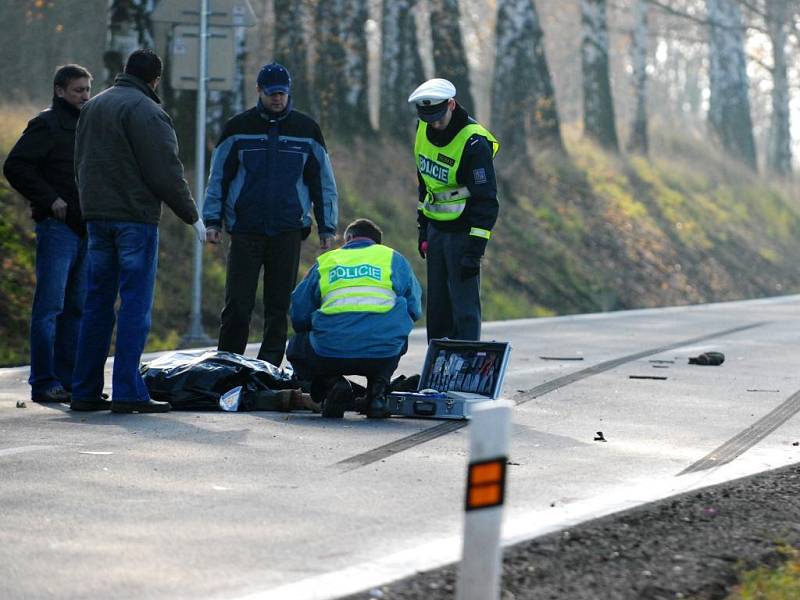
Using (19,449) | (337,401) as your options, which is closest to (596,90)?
(337,401)

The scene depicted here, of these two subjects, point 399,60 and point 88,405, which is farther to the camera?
point 399,60

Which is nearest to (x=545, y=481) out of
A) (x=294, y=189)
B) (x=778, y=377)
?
(x=294, y=189)

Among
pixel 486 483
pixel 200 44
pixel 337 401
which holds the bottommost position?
pixel 337 401

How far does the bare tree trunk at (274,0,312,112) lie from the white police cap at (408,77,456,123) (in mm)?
14903

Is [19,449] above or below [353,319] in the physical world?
below

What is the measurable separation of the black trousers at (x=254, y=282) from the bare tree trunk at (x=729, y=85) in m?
32.8

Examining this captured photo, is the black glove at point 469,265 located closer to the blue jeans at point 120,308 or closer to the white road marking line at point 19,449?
the blue jeans at point 120,308

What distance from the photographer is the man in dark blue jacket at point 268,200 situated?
12.1m

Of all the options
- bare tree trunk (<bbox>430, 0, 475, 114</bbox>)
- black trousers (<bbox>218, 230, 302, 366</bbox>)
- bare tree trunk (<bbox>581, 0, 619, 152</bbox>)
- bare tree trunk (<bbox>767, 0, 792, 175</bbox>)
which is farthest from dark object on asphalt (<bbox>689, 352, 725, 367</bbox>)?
bare tree trunk (<bbox>767, 0, 792, 175</bbox>)

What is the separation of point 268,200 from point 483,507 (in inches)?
285

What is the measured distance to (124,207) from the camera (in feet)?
34.8

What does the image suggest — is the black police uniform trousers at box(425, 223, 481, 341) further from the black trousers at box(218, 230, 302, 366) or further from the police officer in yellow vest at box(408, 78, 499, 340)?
the black trousers at box(218, 230, 302, 366)

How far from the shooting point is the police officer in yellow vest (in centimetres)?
1164

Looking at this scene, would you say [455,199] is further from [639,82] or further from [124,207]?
[639,82]
